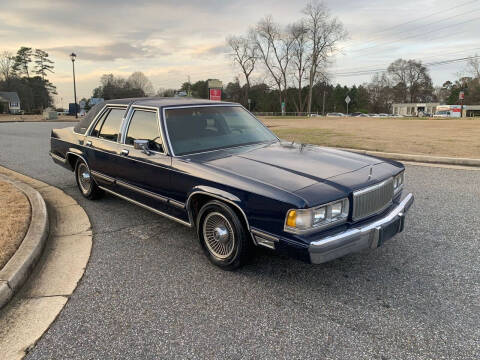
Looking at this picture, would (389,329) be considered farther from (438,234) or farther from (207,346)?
(438,234)

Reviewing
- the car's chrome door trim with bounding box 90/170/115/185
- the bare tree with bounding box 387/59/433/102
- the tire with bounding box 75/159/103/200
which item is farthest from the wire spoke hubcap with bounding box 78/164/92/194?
the bare tree with bounding box 387/59/433/102

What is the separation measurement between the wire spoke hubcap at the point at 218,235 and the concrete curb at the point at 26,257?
5.36ft

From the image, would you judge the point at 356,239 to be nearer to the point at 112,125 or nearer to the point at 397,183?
the point at 397,183

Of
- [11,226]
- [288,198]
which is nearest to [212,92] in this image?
[11,226]

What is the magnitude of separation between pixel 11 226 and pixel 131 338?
8.26 ft

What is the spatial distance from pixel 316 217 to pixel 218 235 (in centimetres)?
97

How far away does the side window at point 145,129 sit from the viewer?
386 centimetres

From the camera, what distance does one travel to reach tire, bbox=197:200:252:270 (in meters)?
3.02

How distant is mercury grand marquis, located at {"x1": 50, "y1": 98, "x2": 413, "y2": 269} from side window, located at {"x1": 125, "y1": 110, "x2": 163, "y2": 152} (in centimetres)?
1

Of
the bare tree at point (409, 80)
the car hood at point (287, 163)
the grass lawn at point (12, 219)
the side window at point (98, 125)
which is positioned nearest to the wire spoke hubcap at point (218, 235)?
the car hood at point (287, 163)

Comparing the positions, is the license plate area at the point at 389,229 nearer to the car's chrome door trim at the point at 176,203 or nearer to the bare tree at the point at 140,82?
the car's chrome door trim at the point at 176,203

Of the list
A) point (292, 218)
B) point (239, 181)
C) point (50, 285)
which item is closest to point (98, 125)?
point (50, 285)

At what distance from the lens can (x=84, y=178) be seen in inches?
219

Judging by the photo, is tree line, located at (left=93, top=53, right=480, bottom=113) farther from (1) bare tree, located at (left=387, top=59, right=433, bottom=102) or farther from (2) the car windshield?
(2) the car windshield
